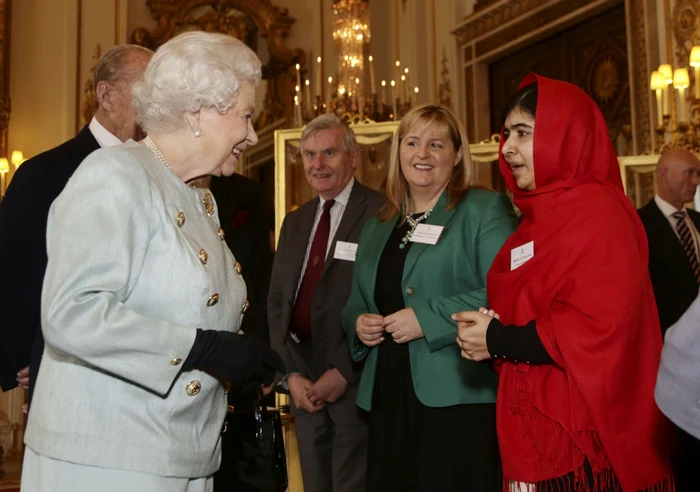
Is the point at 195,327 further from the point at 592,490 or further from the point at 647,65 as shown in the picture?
the point at 647,65

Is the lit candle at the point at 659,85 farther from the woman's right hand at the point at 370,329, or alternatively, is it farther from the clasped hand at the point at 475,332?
the clasped hand at the point at 475,332

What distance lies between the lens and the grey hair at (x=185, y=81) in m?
1.92

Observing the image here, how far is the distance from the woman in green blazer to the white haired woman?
0.97 meters

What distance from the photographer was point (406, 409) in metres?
2.83

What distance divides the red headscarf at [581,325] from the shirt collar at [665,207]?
9.88ft

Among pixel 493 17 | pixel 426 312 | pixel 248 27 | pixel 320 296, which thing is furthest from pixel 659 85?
pixel 248 27

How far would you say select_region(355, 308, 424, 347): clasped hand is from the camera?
2.80 meters

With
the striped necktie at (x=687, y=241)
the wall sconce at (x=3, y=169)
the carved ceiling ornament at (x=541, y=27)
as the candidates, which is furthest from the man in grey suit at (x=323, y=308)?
the wall sconce at (x=3, y=169)

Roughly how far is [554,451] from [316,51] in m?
8.38

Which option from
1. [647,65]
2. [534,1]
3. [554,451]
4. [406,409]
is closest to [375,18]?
[534,1]

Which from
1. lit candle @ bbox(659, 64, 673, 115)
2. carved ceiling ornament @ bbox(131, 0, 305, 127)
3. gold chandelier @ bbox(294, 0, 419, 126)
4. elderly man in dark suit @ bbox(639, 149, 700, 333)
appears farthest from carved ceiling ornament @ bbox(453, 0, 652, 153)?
carved ceiling ornament @ bbox(131, 0, 305, 127)

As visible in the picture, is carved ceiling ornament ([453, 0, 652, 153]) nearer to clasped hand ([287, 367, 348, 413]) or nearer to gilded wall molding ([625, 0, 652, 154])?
gilded wall molding ([625, 0, 652, 154])

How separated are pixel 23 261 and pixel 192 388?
0.85 metres

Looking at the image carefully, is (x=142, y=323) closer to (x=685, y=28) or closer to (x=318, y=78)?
(x=685, y=28)
